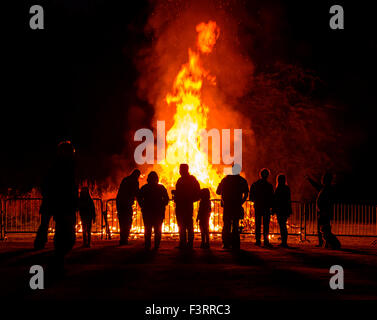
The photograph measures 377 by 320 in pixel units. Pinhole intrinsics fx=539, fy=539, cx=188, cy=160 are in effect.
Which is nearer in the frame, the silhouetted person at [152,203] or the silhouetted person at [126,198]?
the silhouetted person at [152,203]

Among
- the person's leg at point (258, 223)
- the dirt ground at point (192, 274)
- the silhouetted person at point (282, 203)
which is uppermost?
the silhouetted person at point (282, 203)

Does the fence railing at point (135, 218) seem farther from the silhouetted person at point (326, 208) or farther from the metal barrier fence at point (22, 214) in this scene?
the silhouetted person at point (326, 208)

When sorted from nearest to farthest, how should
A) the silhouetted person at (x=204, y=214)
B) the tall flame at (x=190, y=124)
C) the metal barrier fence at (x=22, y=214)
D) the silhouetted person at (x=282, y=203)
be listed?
the silhouetted person at (x=204, y=214) < the silhouetted person at (x=282, y=203) < the metal barrier fence at (x=22, y=214) < the tall flame at (x=190, y=124)

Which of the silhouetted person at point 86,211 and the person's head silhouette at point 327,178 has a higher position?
the person's head silhouette at point 327,178

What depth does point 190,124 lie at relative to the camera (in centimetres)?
2155

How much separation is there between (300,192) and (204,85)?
12441 millimetres

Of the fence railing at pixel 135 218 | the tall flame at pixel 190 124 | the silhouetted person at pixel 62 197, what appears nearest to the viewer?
the silhouetted person at pixel 62 197

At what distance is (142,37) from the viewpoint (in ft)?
103

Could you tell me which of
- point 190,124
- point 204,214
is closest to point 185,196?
point 204,214

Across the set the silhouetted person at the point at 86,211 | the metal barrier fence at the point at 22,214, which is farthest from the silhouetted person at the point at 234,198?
the metal barrier fence at the point at 22,214

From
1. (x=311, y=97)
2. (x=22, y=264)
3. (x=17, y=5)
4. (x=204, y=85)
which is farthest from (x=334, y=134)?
(x=22, y=264)

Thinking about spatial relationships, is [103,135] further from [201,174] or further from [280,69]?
[201,174]

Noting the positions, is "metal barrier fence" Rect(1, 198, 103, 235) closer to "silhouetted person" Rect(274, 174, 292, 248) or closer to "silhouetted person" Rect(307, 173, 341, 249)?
"silhouetted person" Rect(274, 174, 292, 248)

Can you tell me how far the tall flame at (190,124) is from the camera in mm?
20797
